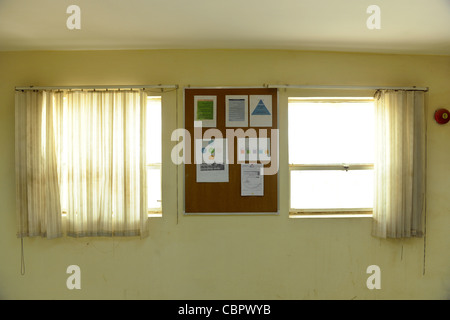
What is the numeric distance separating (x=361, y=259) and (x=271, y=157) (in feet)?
4.47

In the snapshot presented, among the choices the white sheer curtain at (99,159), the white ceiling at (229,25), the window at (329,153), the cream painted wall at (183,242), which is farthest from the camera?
the window at (329,153)

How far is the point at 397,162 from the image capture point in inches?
116

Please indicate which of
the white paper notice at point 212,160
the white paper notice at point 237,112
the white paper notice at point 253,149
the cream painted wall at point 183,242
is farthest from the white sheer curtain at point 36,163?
the white paper notice at point 253,149

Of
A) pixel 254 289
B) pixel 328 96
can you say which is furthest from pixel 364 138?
pixel 254 289

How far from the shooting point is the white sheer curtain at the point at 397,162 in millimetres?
2947

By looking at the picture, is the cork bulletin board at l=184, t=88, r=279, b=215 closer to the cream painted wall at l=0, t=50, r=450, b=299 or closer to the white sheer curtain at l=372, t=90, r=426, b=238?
the cream painted wall at l=0, t=50, r=450, b=299

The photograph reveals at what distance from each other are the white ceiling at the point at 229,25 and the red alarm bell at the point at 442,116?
59cm

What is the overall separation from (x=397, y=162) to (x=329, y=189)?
68 cm

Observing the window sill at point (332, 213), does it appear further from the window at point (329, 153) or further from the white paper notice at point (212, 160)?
the white paper notice at point (212, 160)

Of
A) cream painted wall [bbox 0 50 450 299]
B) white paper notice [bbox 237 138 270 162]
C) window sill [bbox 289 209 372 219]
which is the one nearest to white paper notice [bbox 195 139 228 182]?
white paper notice [bbox 237 138 270 162]

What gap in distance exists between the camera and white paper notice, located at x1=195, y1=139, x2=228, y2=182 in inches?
117

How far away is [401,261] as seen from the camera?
10.0 feet

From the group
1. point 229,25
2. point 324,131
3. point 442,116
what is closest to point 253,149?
point 324,131

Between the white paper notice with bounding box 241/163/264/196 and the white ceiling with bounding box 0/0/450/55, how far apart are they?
1169 millimetres
